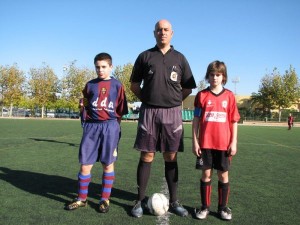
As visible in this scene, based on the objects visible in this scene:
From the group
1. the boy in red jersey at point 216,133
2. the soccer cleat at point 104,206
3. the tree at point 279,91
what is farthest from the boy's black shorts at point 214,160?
the tree at point 279,91

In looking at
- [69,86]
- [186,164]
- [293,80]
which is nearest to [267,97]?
[293,80]

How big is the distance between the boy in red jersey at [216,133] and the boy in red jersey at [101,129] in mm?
1094

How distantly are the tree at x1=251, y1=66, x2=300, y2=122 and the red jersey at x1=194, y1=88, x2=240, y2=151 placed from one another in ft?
181

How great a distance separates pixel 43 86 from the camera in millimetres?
57438

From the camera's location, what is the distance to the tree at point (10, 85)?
55906mm

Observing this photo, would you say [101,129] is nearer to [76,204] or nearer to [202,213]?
[76,204]

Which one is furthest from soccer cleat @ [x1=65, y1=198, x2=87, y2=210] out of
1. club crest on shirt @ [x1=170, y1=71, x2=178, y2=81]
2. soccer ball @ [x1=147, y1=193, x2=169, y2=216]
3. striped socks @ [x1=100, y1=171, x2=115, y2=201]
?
club crest on shirt @ [x1=170, y1=71, x2=178, y2=81]

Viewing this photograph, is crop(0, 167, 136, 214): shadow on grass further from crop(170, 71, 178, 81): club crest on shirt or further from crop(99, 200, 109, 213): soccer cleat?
crop(170, 71, 178, 81): club crest on shirt

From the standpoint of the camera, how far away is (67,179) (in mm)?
5676

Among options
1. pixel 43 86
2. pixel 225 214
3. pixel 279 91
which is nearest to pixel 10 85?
pixel 43 86

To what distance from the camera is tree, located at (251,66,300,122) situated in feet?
181

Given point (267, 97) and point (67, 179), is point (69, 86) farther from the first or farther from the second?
point (67, 179)

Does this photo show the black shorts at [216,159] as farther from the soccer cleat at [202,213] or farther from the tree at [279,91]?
the tree at [279,91]

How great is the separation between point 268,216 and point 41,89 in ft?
190
